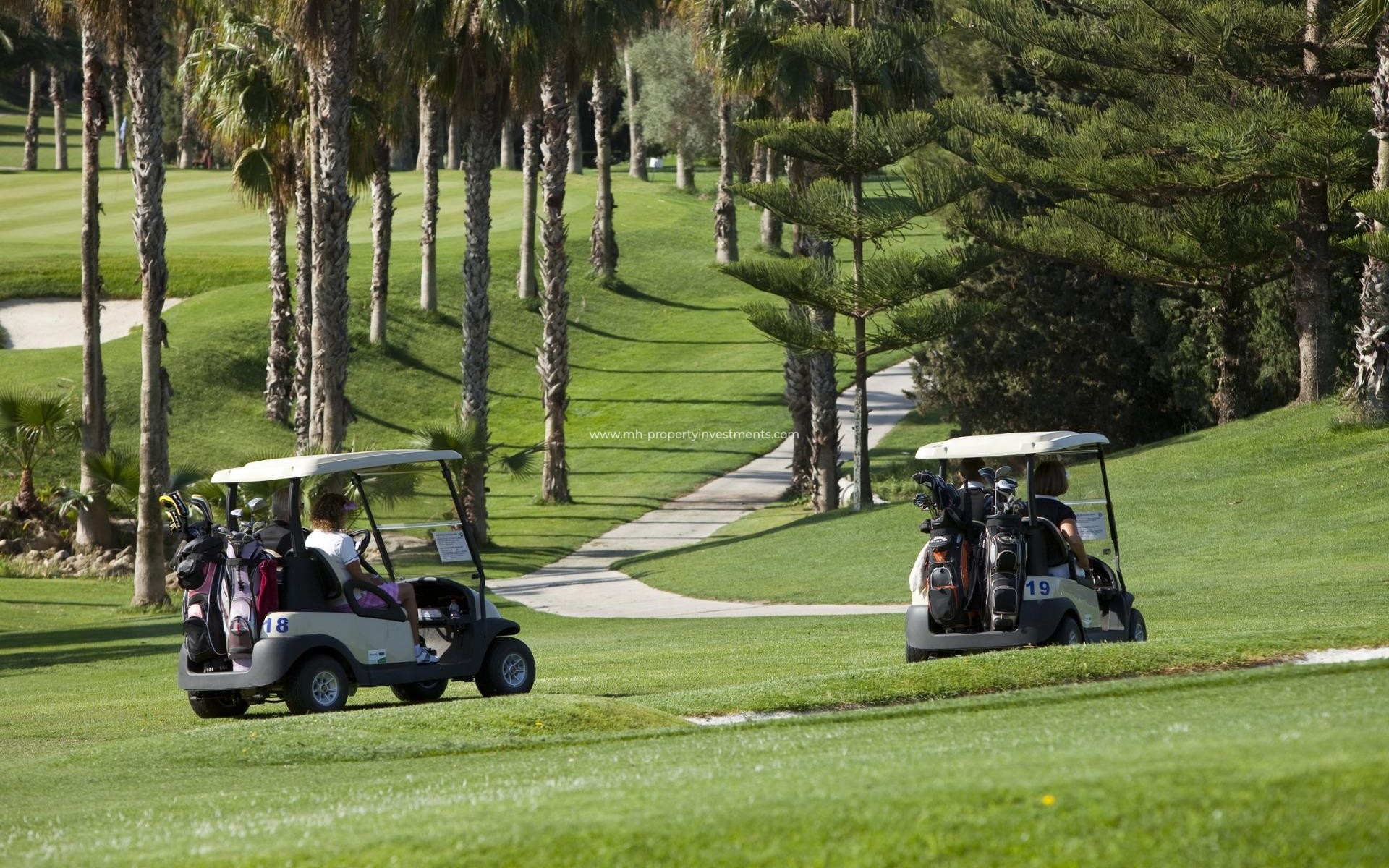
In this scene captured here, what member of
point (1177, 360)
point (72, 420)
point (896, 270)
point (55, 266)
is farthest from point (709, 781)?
point (55, 266)

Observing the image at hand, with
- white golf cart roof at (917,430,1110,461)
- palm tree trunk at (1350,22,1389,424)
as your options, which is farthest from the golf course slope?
palm tree trunk at (1350,22,1389,424)

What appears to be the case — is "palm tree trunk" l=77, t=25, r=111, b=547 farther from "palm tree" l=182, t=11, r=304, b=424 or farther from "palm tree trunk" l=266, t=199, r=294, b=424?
"palm tree trunk" l=266, t=199, r=294, b=424

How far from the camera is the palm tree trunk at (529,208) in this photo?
37.3 m

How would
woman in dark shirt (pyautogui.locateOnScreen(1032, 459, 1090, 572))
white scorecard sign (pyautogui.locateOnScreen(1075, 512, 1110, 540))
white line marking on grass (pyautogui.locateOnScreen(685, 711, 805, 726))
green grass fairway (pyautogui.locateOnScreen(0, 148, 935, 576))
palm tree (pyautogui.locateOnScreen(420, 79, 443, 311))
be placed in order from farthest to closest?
palm tree (pyautogui.locateOnScreen(420, 79, 443, 311))
green grass fairway (pyautogui.locateOnScreen(0, 148, 935, 576))
white scorecard sign (pyautogui.locateOnScreen(1075, 512, 1110, 540))
woman in dark shirt (pyautogui.locateOnScreen(1032, 459, 1090, 572))
white line marking on grass (pyautogui.locateOnScreen(685, 711, 805, 726))

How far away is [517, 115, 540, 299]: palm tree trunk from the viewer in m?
37.3

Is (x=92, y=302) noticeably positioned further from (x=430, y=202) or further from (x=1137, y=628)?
(x=1137, y=628)

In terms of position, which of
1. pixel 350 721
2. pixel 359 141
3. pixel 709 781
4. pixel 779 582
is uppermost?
pixel 359 141

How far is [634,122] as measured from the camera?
66000 mm

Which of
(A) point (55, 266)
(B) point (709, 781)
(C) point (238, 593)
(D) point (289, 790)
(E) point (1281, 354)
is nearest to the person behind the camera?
(B) point (709, 781)

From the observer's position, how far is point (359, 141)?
28062 millimetres

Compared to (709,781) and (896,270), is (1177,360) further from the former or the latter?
(709,781)

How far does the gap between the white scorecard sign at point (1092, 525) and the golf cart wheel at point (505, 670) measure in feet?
13.3

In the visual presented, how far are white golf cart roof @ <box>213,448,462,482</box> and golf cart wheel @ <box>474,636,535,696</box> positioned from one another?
1.41 meters

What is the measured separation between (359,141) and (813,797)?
80.0 feet
